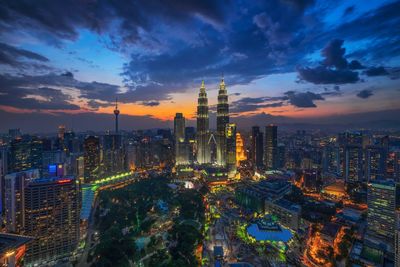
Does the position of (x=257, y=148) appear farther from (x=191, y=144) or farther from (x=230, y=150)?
(x=191, y=144)

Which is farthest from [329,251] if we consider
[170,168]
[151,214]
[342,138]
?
[170,168]

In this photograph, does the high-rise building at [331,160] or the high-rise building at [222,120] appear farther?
the high-rise building at [222,120]

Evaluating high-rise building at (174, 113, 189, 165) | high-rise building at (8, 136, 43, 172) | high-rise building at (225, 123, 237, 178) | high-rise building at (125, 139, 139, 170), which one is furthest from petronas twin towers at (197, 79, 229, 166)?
high-rise building at (8, 136, 43, 172)

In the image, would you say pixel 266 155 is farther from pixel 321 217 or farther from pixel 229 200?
pixel 321 217

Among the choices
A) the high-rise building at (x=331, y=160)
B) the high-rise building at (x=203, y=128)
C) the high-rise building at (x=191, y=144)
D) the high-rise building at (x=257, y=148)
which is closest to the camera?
the high-rise building at (x=331, y=160)

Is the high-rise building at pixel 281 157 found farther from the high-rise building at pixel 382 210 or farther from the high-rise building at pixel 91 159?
the high-rise building at pixel 91 159

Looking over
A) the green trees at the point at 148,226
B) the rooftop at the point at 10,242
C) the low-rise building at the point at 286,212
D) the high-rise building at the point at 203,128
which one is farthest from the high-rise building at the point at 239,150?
the rooftop at the point at 10,242
